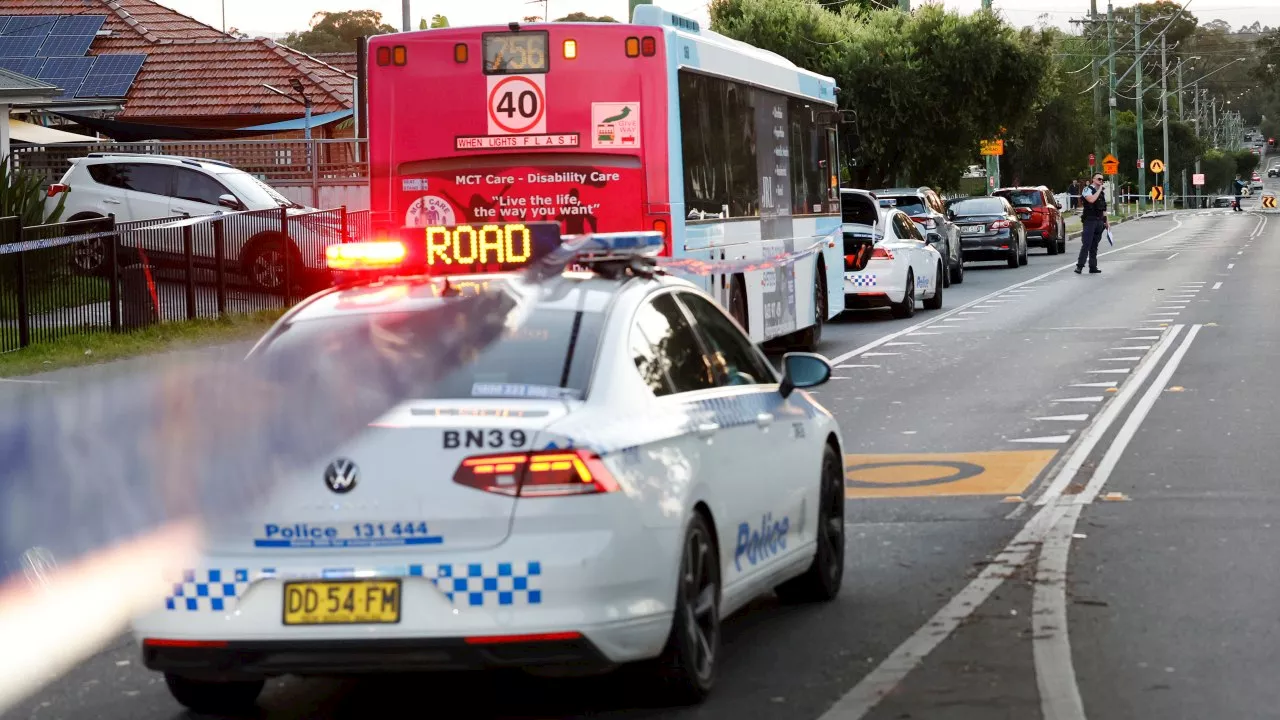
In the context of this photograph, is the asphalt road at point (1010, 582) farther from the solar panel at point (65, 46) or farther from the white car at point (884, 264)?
the solar panel at point (65, 46)

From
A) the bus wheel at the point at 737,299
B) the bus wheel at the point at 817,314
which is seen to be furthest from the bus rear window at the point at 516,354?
the bus wheel at the point at 817,314

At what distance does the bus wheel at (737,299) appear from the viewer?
18609 millimetres

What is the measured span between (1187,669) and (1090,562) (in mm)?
2245

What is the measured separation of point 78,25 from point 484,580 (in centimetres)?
4941

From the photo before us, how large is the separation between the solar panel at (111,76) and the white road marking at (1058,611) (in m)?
39.5

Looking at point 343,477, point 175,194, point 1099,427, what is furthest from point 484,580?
point 175,194

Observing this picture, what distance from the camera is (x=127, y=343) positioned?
21.8m

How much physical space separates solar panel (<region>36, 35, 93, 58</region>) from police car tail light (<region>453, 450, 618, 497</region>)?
153 ft

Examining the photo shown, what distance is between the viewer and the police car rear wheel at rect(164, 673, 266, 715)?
671 centimetres

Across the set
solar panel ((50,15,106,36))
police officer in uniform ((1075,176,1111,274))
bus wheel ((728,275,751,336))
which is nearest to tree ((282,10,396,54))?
solar panel ((50,15,106,36))

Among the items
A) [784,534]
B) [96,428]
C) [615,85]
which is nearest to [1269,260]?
[615,85]

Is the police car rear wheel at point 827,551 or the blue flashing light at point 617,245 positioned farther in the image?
the police car rear wheel at point 827,551

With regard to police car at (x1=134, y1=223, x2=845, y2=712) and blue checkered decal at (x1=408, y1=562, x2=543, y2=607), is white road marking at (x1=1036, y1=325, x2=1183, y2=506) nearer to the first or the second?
police car at (x1=134, y1=223, x2=845, y2=712)

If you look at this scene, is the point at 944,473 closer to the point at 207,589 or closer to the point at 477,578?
the point at 477,578
